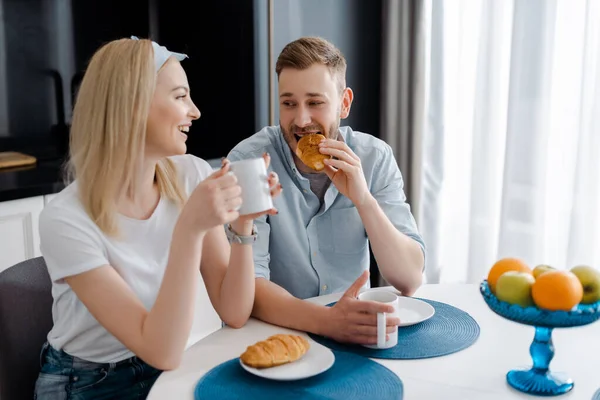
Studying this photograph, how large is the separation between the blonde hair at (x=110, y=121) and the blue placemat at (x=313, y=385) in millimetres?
371

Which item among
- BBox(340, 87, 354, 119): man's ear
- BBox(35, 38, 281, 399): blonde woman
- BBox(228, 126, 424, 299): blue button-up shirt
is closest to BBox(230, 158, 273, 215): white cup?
BBox(35, 38, 281, 399): blonde woman

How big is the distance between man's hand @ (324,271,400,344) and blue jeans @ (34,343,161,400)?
0.40 metres

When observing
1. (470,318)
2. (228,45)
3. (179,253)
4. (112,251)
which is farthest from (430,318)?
(228,45)

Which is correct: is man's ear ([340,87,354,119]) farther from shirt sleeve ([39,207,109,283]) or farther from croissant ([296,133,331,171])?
shirt sleeve ([39,207,109,283])

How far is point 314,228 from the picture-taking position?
195 cm

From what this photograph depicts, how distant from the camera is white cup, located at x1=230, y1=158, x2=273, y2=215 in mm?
1248

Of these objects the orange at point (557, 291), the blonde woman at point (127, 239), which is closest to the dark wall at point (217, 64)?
the blonde woman at point (127, 239)

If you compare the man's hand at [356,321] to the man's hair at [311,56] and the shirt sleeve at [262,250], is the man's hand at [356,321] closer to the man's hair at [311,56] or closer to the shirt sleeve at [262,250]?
the shirt sleeve at [262,250]

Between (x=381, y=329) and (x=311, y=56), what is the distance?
32.4 inches

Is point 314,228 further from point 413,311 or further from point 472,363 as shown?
point 472,363

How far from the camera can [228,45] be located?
3078 mm

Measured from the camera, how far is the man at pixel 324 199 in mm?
1734

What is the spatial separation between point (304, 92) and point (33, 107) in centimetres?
157

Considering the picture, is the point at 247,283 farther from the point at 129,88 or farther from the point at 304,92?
the point at 304,92
